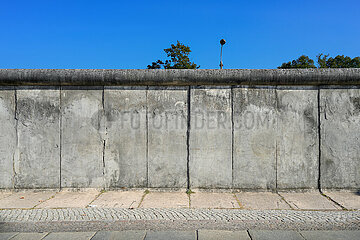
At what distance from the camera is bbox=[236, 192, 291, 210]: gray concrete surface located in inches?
147

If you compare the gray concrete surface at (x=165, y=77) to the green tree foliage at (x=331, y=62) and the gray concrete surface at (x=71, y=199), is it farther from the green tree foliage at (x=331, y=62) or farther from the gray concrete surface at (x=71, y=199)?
the green tree foliage at (x=331, y=62)

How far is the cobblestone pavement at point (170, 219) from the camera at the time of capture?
3.04 meters

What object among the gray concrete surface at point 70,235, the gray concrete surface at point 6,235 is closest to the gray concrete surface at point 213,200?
the gray concrete surface at point 70,235

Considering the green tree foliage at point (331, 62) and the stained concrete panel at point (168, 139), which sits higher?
the green tree foliage at point (331, 62)

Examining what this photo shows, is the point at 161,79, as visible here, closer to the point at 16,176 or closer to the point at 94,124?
the point at 94,124

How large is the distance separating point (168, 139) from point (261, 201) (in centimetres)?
205

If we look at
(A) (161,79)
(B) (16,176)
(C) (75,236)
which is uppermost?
(A) (161,79)

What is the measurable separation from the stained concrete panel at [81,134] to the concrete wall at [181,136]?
0.07 ft

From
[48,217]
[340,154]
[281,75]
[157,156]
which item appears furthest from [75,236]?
[340,154]

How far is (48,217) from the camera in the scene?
332 cm

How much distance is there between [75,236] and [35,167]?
2.45m

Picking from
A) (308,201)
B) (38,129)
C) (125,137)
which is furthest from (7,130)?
(308,201)

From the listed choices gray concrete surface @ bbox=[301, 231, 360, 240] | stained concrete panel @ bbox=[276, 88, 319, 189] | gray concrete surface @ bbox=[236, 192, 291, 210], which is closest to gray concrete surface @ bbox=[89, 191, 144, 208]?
gray concrete surface @ bbox=[236, 192, 291, 210]

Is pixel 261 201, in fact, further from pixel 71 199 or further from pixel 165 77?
pixel 71 199
